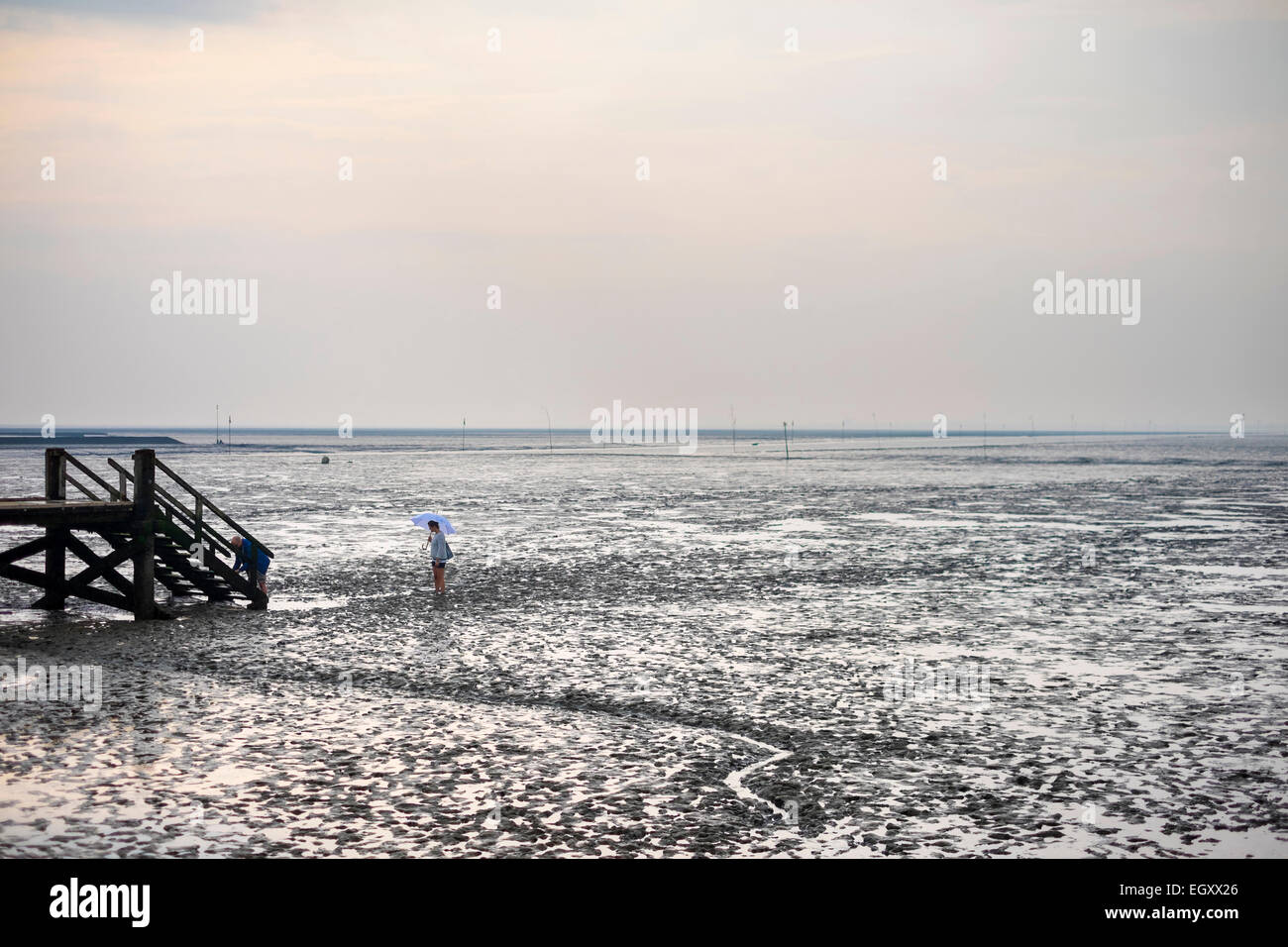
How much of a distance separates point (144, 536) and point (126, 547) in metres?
0.53

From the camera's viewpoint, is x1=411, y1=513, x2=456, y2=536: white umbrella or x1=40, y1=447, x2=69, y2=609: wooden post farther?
x1=411, y1=513, x2=456, y2=536: white umbrella

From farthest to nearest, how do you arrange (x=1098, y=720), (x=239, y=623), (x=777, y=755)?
(x=239, y=623)
(x=1098, y=720)
(x=777, y=755)

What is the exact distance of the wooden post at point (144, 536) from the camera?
21.1 m

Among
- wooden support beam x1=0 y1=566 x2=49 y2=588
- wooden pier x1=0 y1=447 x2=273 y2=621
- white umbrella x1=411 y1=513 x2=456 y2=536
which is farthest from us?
white umbrella x1=411 y1=513 x2=456 y2=536

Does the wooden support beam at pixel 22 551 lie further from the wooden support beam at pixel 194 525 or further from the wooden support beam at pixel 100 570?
the wooden support beam at pixel 194 525

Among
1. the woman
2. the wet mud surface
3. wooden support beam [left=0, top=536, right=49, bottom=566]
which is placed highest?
wooden support beam [left=0, top=536, right=49, bottom=566]

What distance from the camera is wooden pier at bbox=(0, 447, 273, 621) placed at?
21.0 metres

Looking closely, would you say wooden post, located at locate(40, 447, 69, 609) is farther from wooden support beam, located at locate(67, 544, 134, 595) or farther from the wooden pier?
wooden support beam, located at locate(67, 544, 134, 595)

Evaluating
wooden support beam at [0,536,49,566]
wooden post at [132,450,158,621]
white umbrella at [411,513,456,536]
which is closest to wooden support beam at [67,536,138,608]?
wooden post at [132,450,158,621]

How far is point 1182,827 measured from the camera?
388 inches

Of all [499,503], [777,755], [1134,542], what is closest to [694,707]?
[777,755]

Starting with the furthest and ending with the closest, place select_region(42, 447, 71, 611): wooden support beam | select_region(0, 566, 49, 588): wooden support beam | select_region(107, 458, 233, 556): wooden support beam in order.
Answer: select_region(107, 458, 233, 556): wooden support beam → select_region(42, 447, 71, 611): wooden support beam → select_region(0, 566, 49, 588): wooden support beam

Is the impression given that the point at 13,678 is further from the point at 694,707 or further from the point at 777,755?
the point at 777,755
